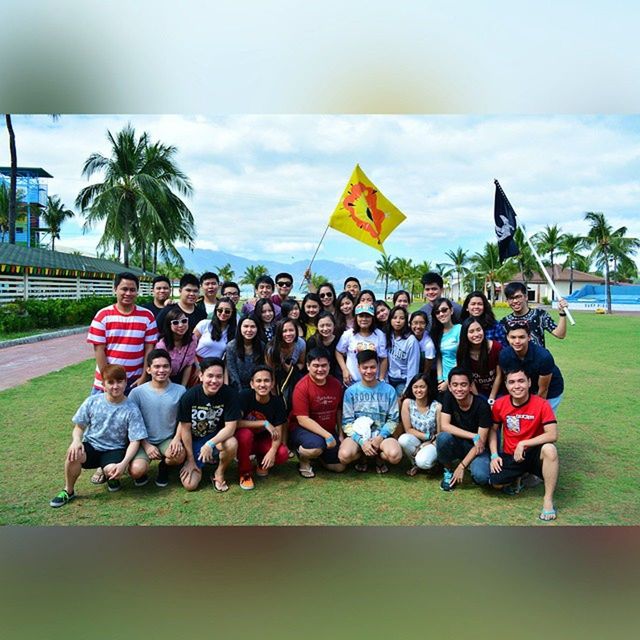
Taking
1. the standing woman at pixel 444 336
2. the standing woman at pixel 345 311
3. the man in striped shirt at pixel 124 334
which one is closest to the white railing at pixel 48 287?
the man in striped shirt at pixel 124 334

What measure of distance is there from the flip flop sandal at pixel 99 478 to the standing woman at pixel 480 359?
2.85 metres

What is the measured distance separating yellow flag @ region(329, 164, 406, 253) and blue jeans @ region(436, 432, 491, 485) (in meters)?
2.93

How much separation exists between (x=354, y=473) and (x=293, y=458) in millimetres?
638

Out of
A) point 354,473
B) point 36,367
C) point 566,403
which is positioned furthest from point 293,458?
point 36,367

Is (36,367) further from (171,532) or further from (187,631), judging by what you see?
(187,631)

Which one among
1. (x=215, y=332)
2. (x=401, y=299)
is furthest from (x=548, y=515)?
(x=215, y=332)

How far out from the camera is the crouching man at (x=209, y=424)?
383cm

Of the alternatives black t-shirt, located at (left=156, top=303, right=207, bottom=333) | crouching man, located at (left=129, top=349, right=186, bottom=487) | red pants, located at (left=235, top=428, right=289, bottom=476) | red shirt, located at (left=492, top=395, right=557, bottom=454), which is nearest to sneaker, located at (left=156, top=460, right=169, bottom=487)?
crouching man, located at (left=129, top=349, right=186, bottom=487)

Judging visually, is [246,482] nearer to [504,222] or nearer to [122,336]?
[122,336]

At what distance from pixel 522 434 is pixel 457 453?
49cm

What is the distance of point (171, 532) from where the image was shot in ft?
10.4

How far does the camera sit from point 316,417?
422 centimetres

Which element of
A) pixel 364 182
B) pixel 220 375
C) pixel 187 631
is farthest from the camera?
pixel 364 182

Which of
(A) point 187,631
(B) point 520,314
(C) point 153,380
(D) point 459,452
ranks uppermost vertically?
(B) point 520,314
